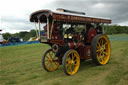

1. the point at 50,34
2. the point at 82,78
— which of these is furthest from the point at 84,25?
the point at 82,78

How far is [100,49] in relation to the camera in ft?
19.3

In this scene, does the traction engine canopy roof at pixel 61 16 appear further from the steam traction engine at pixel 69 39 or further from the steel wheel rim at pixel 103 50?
the steel wheel rim at pixel 103 50

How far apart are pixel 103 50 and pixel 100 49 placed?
12.3 inches

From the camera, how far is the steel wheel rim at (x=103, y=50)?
588 cm

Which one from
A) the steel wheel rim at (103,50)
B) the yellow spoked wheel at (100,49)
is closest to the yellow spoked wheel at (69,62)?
the yellow spoked wheel at (100,49)

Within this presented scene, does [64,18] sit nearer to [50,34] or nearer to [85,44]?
[50,34]

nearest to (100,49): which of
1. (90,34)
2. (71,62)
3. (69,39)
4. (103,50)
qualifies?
(103,50)

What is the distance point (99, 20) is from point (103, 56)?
1.63m

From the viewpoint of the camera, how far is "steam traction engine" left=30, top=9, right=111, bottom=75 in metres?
4.67


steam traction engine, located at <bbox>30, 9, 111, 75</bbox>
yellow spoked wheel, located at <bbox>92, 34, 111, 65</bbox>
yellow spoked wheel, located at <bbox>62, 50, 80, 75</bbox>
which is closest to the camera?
yellow spoked wheel, located at <bbox>62, 50, 80, 75</bbox>

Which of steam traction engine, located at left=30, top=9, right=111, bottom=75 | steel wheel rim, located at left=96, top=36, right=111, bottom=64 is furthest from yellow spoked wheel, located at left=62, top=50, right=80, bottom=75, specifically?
steel wheel rim, located at left=96, top=36, right=111, bottom=64

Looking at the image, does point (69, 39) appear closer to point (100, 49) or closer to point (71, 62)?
point (71, 62)

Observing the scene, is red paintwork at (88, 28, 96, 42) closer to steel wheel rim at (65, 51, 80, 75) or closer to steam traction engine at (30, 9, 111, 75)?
steam traction engine at (30, 9, 111, 75)

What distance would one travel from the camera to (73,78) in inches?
168
